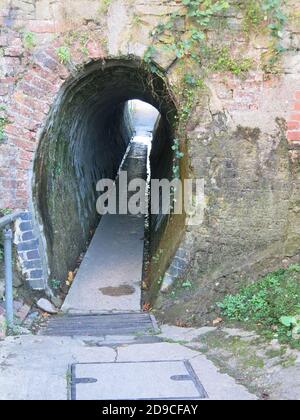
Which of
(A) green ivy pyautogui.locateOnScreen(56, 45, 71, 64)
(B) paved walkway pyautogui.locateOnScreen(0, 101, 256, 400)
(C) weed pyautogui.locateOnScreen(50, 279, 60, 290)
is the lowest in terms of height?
(B) paved walkway pyautogui.locateOnScreen(0, 101, 256, 400)

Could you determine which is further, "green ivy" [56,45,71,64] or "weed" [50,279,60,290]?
"weed" [50,279,60,290]

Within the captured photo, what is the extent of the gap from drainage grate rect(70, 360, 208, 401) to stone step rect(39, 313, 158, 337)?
3.97 feet

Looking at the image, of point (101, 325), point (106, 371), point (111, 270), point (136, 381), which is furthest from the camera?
point (111, 270)

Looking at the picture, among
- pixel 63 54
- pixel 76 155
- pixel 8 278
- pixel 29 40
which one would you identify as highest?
pixel 29 40

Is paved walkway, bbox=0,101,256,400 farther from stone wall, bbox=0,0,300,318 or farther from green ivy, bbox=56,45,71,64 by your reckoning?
green ivy, bbox=56,45,71,64

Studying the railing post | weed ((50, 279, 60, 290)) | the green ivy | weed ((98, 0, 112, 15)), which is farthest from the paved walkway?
weed ((98, 0, 112, 15))

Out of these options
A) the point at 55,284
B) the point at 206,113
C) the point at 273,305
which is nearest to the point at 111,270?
the point at 55,284

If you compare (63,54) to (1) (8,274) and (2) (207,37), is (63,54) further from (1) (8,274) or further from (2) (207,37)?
(1) (8,274)

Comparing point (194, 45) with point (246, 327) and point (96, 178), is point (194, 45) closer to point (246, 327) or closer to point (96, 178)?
point (246, 327)

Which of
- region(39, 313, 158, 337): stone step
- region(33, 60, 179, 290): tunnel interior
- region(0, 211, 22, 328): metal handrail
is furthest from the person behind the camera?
region(33, 60, 179, 290): tunnel interior

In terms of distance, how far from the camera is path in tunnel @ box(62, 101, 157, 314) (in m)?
6.43

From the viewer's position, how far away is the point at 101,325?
18.3 feet

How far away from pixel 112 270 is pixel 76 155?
2126mm

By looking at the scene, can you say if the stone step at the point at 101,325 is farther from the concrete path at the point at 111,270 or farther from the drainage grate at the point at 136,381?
the drainage grate at the point at 136,381
